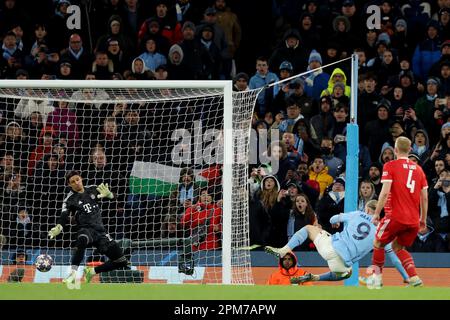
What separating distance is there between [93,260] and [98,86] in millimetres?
2822

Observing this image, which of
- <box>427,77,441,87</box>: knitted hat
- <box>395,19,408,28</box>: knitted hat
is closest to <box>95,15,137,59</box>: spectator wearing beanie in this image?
<box>395,19,408,28</box>: knitted hat

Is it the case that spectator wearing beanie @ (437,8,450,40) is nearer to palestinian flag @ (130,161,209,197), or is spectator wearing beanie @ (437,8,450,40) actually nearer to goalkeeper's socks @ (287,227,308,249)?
palestinian flag @ (130,161,209,197)

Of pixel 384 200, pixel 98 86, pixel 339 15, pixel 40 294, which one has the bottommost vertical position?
pixel 40 294

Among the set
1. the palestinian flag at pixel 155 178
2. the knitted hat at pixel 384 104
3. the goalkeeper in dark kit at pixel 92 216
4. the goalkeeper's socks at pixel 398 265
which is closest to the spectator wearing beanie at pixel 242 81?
the knitted hat at pixel 384 104

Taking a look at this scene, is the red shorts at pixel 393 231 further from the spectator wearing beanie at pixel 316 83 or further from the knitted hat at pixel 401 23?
the knitted hat at pixel 401 23

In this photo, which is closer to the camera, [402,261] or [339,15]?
[402,261]

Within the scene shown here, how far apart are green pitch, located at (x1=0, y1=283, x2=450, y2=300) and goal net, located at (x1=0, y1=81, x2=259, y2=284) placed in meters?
3.36

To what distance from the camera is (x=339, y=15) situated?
2145cm

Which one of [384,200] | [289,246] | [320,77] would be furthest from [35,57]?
[384,200]

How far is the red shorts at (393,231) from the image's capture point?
13734 millimetres

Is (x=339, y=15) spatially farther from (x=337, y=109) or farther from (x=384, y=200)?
(x=384, y=200)

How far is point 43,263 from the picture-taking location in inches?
604

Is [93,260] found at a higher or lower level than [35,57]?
lower

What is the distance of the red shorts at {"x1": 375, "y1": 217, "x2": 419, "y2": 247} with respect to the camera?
13734 millimetres
